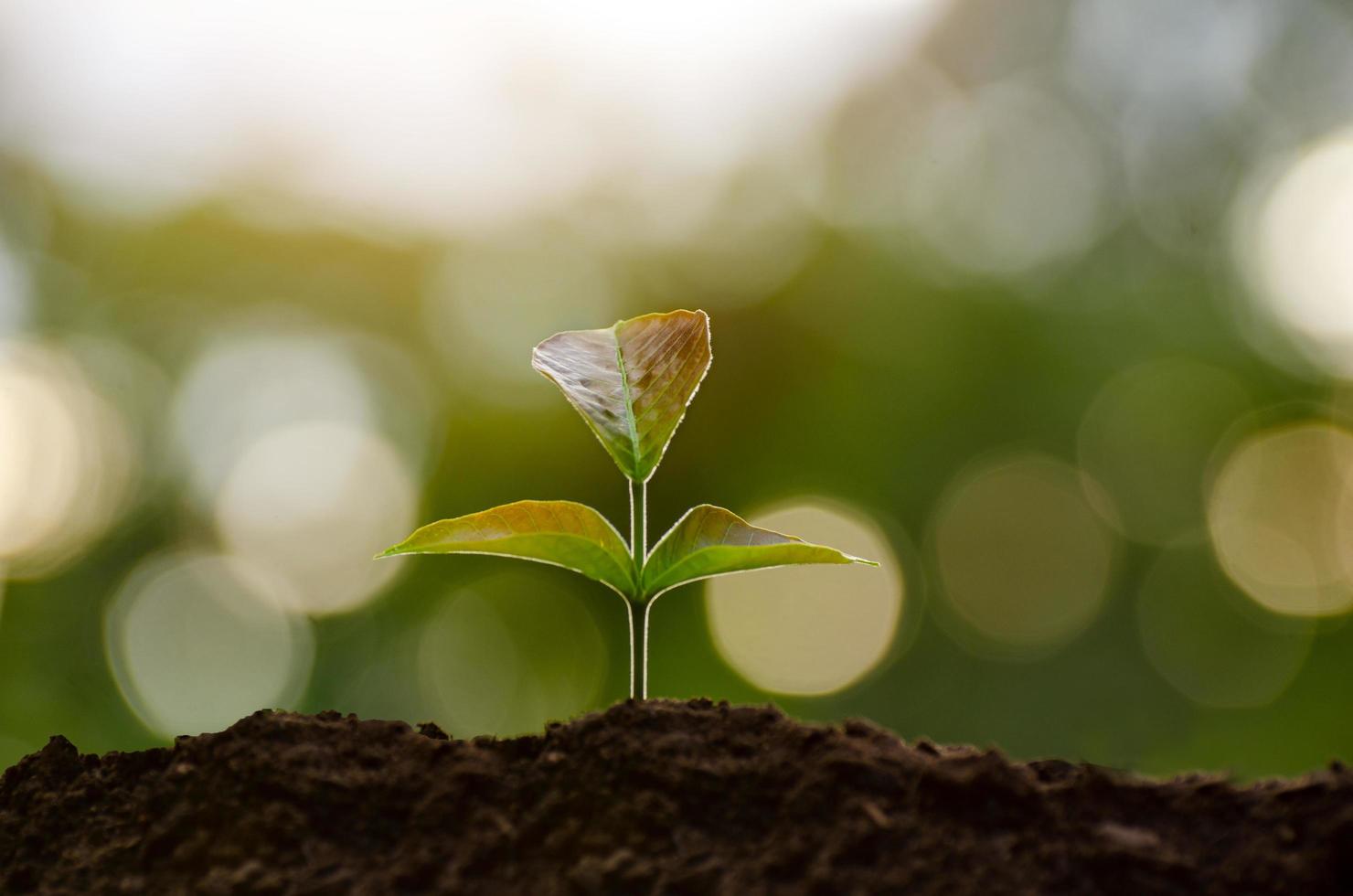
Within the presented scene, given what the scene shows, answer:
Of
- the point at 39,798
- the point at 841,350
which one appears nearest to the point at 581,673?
the point at 841,350

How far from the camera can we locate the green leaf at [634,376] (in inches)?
47.8

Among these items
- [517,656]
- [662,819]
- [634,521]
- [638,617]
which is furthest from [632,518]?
[517,656]

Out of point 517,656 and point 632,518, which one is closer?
point 632,518

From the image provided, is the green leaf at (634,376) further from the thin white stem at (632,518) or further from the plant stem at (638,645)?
the plant stem at (638,645)

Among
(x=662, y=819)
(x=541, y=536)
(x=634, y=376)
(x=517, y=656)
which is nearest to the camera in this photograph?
(x=662, y=819)

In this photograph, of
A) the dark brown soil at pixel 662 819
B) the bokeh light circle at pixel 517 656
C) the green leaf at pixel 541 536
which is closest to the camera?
the dark brown soil at pixel 662 819

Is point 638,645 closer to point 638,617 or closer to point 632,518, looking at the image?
point 638,617

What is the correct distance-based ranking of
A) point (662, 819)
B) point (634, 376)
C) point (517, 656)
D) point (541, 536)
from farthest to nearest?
point (517, 656) → point (634, 376) → point (541, 536) → point (662, 819)

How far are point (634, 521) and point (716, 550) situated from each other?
0.12 meters

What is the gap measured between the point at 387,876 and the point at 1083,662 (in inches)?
163

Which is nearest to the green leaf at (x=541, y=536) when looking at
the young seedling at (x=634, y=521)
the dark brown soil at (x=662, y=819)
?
the young seedling at (x=634, y=521)

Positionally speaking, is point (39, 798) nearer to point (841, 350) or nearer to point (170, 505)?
point (170, 505)

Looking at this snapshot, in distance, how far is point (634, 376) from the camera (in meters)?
1.26

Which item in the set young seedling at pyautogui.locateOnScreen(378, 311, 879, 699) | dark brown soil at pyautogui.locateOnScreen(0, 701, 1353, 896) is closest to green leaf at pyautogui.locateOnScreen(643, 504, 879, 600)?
young seedling at pyautogui.locateOnScreen(378, 311, 879, 699)
